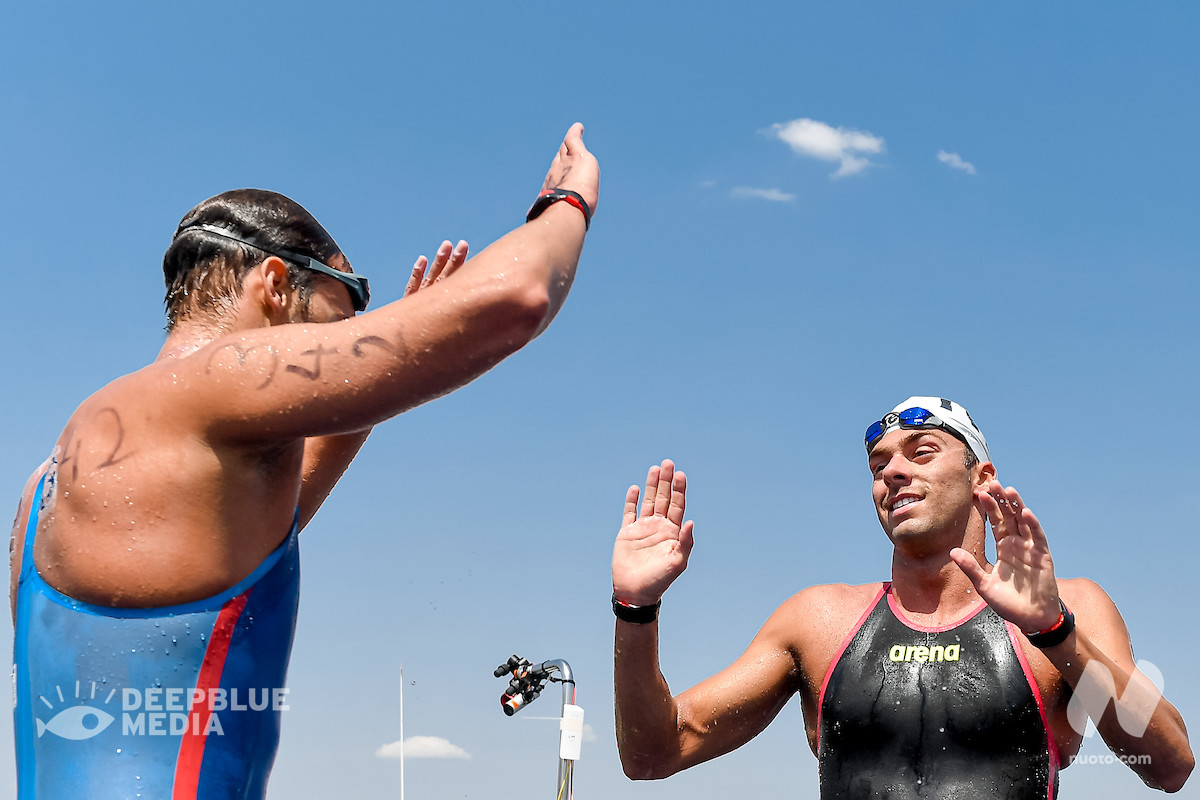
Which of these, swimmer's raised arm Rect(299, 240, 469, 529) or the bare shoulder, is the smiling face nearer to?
the bare shoulder

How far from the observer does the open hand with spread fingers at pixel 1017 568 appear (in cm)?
452

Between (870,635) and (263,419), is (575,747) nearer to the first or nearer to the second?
(870,635)

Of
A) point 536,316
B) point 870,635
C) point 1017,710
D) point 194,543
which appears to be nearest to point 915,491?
point 870,635

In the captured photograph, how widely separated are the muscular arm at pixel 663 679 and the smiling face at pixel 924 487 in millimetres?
858

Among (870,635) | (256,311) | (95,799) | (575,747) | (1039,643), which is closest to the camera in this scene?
(95,799)

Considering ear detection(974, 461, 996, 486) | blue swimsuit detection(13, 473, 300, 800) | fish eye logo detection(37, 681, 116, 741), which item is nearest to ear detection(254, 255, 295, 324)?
blue swimsuit detection(13, 473, 300, 800)

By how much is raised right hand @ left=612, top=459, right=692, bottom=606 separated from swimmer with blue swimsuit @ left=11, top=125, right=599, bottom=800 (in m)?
2.30

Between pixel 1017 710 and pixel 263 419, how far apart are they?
3883 mm

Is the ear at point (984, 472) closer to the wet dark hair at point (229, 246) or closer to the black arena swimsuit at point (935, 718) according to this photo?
the black arena swimsuit at point (935, 718)

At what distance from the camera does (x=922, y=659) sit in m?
5.40

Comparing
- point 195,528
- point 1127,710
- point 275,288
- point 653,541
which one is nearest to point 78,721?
point 195,528

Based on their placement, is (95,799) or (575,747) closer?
(95,799)

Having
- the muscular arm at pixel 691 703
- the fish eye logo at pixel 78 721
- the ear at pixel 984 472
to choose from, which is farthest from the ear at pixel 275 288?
the ear at pixel 984 472

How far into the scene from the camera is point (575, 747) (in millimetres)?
6887
